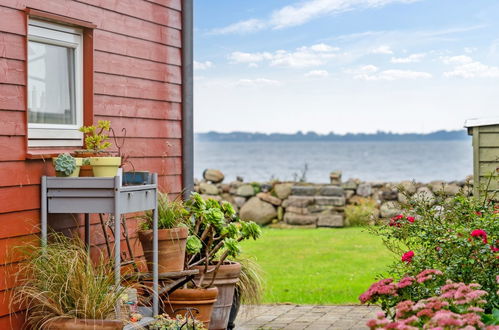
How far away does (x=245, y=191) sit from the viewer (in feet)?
56.0

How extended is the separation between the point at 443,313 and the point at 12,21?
10.6ft

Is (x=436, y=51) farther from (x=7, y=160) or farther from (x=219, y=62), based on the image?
Answer: (x=7, y=160)

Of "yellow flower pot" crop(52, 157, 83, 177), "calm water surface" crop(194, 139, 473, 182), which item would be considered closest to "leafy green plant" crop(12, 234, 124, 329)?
"yellow flower pot" crop(52, 157, 83, 177)

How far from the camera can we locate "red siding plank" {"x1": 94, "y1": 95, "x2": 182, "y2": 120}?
6.43 metres

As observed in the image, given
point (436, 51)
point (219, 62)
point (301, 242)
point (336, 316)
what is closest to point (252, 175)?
point (219, 62)

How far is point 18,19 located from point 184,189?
258 centimetres

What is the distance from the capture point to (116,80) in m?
6.63

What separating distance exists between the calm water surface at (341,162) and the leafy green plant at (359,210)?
34.0 meters

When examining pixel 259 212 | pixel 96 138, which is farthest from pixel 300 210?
pixel 96 138

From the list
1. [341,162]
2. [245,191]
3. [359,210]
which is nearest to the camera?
[359,210]

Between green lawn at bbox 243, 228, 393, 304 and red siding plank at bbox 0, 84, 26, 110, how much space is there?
3.56m

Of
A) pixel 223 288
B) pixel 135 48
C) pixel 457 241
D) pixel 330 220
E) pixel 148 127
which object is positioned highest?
pixel 135 48

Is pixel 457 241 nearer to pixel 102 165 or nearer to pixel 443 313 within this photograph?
pixel 443 313

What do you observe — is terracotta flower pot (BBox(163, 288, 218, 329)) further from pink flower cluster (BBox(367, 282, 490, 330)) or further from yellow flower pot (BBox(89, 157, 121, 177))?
pink flower cluster (BBox(367, 282, 490, 330))
